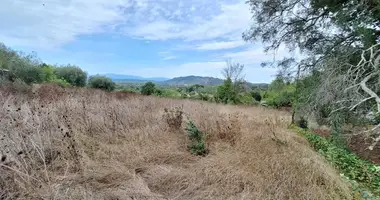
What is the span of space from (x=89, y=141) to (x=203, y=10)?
6.68m

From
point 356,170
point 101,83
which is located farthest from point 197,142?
point 101,83

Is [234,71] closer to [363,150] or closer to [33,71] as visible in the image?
[33,71]

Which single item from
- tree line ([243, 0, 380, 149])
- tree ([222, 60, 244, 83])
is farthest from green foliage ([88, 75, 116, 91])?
tree line ([243, 0, 380, 149])

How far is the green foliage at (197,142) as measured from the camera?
415 centimetres

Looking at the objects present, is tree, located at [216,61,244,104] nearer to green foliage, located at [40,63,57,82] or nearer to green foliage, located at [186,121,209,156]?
green foliage, located at [40,63,57,82]

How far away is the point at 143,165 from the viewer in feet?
11.7

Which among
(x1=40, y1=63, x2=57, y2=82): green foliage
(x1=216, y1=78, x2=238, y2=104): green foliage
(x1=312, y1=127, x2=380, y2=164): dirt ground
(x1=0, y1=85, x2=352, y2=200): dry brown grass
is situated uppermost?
(x1=40, y1=63, x2=57, y2=82): green foliage

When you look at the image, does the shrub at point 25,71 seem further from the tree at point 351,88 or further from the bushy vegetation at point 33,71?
the tree at point 351,88

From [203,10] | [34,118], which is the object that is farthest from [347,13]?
[34,118]

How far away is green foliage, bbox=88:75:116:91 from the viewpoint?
63.0 ft

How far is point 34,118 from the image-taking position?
4.34m

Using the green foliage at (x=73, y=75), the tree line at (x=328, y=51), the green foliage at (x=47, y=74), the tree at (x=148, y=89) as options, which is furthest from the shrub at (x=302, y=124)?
the green foliage at (x=73, y=75)

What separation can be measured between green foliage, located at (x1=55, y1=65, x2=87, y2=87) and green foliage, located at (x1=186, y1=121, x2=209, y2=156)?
18399mm

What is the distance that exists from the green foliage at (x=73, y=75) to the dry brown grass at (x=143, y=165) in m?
17.5
